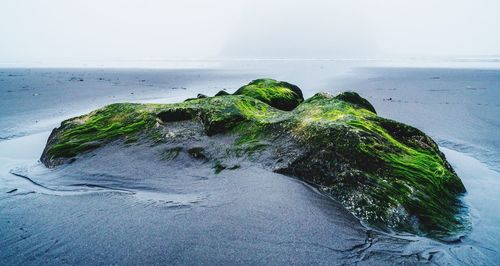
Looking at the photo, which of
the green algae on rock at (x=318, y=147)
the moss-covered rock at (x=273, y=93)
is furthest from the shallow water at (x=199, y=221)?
the moss-covered rock at (x=273, y=93)

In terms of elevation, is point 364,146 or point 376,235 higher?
point 364,146

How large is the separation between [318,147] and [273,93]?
4.24 metres

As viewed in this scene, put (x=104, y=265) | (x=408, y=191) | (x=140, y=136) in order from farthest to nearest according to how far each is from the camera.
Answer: (x=140, y=136) → (x=408, y=191) → (x=104, y=265)

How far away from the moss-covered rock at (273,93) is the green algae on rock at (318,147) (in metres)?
1.13

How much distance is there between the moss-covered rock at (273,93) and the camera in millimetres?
8211

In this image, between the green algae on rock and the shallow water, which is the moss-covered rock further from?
the shallow water

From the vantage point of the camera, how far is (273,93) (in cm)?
860

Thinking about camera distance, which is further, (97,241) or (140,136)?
(140,136)

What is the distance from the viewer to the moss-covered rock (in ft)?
26.9

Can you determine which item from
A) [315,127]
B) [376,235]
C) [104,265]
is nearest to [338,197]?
[376,235]

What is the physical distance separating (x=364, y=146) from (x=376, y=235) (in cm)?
133

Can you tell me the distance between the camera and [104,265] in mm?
2754

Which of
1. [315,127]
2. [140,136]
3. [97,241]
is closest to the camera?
[97,241]

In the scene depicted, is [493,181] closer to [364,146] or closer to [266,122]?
[364,146]
